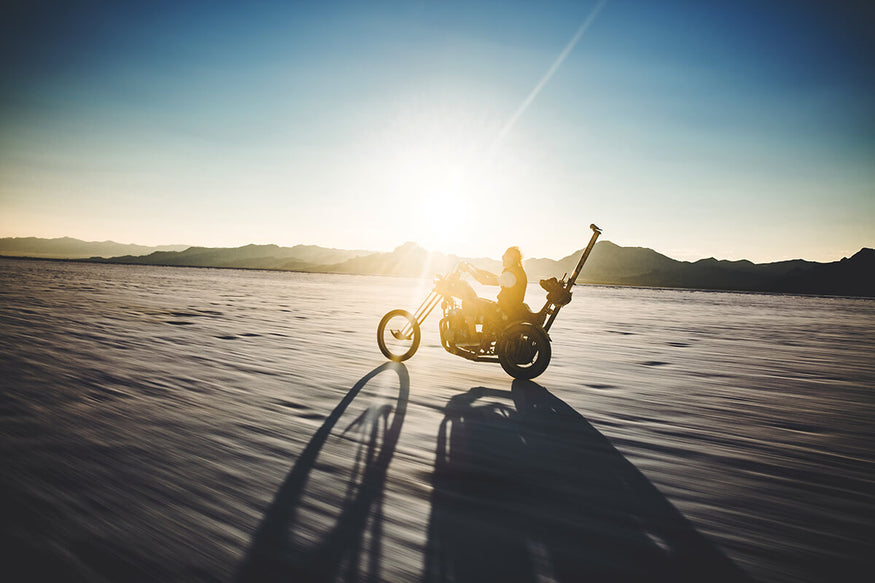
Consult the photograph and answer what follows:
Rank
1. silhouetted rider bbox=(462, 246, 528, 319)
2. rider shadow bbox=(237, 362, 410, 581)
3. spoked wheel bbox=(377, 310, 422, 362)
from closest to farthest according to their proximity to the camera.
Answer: rider shadow bbox=(237, 362, 410, 581), silhouetted rider bbox=(462, 246, 528, 319), spoked wheel bbox=(377, 310, 422, 362)

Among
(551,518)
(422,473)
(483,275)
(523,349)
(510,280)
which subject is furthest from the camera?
(483,275)

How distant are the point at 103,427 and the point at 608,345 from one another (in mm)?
9133

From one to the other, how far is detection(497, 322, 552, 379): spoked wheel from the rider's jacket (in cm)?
30

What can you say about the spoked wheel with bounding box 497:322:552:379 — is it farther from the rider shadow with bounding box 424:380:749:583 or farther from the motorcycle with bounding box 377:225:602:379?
the rider shadow with bounding box 424:380:749:583

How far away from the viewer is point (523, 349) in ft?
20.1

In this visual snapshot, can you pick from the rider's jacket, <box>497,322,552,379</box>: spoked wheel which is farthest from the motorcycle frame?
the rider's jacket

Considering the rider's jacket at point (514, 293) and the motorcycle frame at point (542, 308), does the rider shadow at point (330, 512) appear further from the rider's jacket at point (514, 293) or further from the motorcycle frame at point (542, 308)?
the rider's jacket at point (514, 293)

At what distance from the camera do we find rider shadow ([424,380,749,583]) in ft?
6.67

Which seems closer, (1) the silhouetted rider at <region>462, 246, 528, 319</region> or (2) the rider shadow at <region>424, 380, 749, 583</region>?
(2) the rider shadow at <region>424, 380, 749, 583</region>

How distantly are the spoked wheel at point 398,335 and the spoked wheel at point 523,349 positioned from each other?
5.19 ft

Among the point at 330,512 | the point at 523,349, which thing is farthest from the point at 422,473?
the point at 523,349

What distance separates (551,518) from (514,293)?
162 inches

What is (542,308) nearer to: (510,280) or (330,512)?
(510,280)

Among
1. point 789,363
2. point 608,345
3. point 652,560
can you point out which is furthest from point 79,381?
point 789,363
